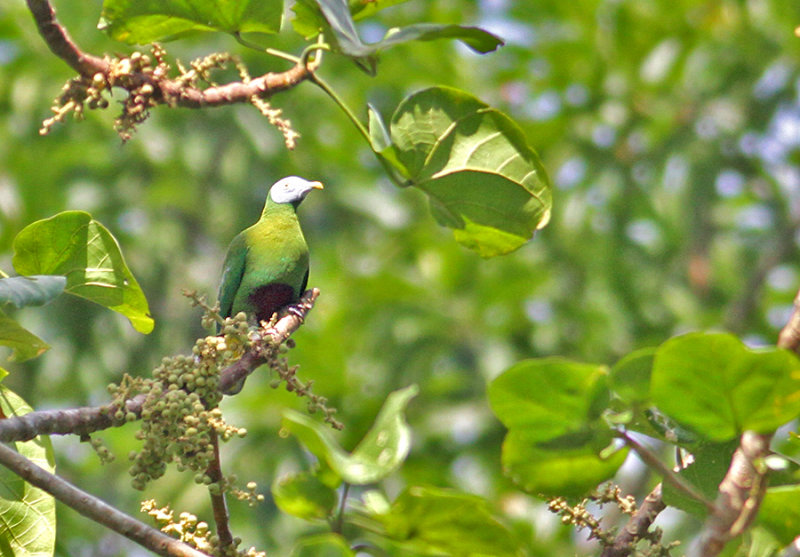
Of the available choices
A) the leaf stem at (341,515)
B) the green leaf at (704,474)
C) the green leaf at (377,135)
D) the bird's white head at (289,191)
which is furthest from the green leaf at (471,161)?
the bird's white head at (289,191)

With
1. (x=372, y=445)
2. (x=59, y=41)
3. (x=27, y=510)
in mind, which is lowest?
(x=27, y=510)

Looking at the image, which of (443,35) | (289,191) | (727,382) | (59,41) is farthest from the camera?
(289,191)

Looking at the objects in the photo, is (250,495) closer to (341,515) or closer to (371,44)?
(341,515)

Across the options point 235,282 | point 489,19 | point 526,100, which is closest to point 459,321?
point 526,100

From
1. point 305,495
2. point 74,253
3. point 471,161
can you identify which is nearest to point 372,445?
point 305,495

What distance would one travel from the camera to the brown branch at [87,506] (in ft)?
4.57

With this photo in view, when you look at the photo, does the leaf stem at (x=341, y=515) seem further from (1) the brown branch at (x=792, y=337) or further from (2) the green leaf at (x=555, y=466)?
(1) the brown branch at (x=792, y=337)

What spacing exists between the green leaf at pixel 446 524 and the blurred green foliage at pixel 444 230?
14.5 feet

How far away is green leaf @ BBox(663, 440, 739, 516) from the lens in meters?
1.50

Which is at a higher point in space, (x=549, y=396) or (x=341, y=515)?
(x=549, y=396)

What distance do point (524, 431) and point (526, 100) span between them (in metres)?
5.94

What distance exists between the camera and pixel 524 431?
133 centimetres

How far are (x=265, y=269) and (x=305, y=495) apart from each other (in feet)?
5.37

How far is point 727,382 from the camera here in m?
1.21
